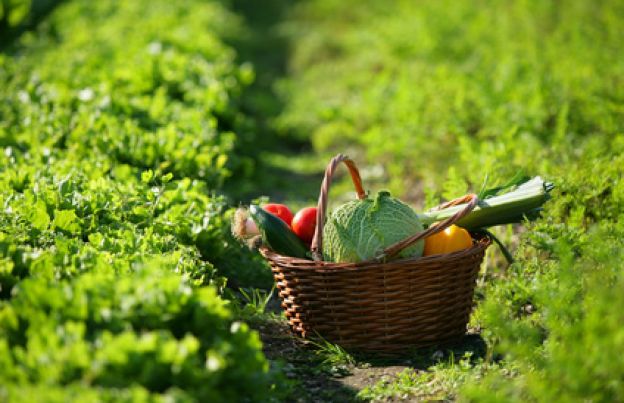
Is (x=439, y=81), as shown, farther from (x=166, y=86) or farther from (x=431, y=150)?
(x=166, y=86)

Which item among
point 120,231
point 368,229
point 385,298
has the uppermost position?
point 368,229

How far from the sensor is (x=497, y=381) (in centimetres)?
332

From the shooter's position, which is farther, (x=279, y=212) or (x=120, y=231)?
(x=279, y=212)

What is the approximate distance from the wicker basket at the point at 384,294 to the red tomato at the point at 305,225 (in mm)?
275

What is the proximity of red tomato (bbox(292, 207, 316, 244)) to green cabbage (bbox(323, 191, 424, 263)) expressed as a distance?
0.28 metres

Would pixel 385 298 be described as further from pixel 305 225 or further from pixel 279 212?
pixel 279 212

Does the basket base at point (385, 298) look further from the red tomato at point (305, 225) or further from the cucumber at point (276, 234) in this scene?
the red tomato at point (305, 225)

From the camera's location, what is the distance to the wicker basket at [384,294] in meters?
3.95

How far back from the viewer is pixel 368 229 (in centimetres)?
402

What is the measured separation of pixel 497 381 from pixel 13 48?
9.09 meters

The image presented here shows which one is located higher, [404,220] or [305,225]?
[404,220]

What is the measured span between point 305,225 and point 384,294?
2.23 ft

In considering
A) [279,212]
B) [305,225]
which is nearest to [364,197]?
[305,225]

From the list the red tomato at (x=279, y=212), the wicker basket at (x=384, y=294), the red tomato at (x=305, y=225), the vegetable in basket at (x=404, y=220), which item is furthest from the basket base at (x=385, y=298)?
the red tomato at (x=279, y=212)
